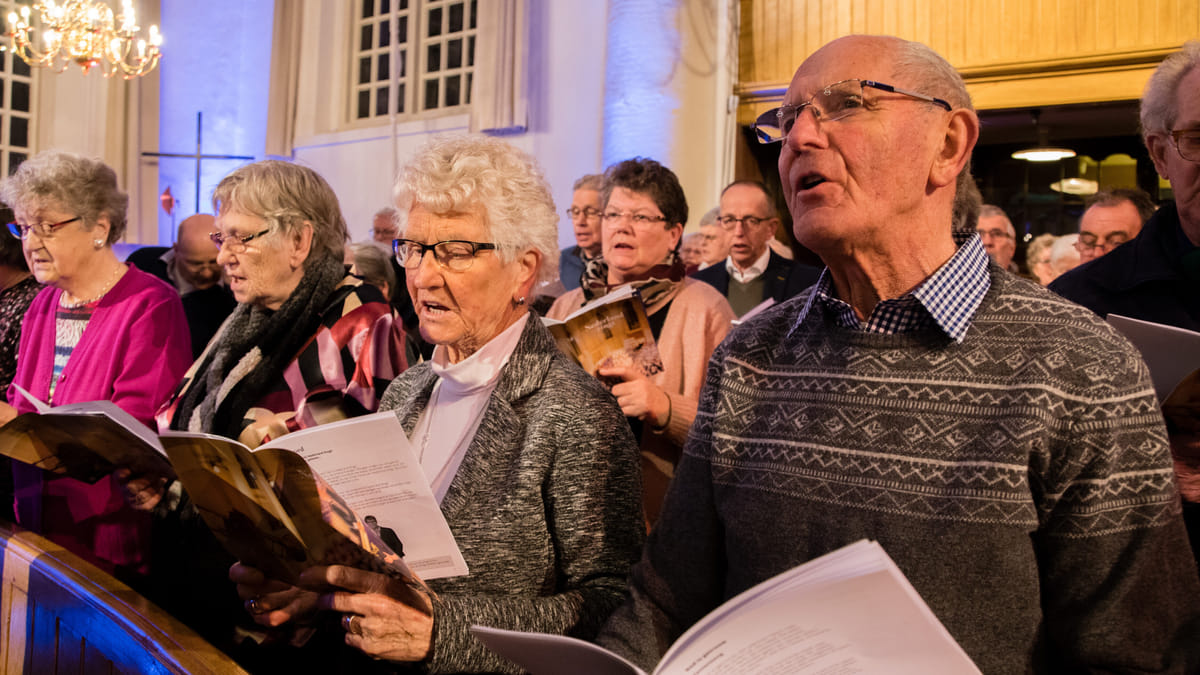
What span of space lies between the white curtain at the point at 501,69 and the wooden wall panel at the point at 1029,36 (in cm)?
239

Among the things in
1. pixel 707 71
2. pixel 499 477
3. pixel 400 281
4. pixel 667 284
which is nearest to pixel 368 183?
pixel 707 71

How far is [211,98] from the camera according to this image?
1081cm

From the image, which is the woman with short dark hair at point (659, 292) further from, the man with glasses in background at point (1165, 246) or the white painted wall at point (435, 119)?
the white painted wall at point (435, 119)

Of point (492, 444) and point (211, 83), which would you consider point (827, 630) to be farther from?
point (211, 83)

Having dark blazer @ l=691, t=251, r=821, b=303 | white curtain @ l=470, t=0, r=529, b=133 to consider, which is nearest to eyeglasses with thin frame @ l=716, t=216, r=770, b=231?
dark blazer @ l=691, t=251, r=821, b=303

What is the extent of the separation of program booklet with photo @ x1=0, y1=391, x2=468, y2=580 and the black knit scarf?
0.98 metres

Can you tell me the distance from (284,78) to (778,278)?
7.61 m

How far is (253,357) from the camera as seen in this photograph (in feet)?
8.24

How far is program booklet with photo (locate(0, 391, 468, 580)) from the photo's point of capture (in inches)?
50.6

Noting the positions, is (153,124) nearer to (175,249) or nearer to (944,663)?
(175,249)

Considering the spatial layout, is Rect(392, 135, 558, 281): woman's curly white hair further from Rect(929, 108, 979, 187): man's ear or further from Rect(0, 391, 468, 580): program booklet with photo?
Rect(929, 108, 979, 187): man's ear

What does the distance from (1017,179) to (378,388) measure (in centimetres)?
635

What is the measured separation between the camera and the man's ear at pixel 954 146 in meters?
1.31

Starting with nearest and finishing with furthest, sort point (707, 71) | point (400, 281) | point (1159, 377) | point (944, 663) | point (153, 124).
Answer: point (944, 663) → point (1159, 377) → point (400, 281) → point (707, 71) → point (153, 124)
